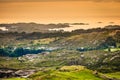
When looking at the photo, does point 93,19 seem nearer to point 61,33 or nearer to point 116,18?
point 116,18

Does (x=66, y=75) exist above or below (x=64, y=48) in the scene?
below

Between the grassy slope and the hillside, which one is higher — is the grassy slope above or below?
below

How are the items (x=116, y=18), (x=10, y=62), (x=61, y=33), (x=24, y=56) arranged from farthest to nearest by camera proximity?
(x=10, y=62), (x=24, y=56), (x=61, y=33), (x=116, y=18)

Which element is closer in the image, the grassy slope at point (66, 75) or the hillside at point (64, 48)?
the hillside at point (64, 48)

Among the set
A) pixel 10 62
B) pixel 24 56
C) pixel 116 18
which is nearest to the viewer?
pixel 116 18

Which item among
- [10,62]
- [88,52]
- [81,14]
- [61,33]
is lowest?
[10,62]

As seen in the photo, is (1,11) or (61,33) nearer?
(1,11)

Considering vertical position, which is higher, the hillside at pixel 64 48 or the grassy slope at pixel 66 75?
the hillside at pixel 64 48

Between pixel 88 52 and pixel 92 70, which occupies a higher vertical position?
pixel 88 52

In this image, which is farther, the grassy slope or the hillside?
the grassy slope

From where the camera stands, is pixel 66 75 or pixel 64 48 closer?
pixel 64 48

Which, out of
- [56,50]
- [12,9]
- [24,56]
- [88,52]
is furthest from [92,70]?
[12,9]
